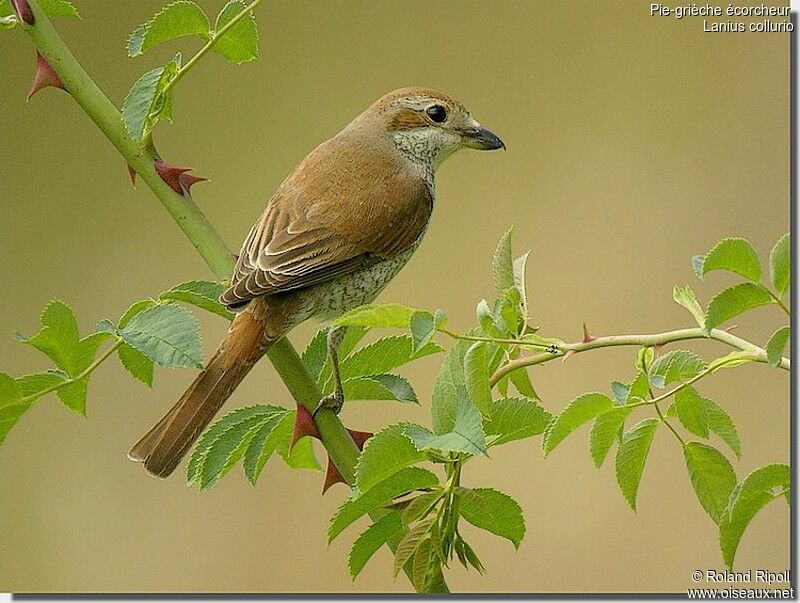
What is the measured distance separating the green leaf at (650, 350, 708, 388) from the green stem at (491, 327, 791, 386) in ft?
0.12

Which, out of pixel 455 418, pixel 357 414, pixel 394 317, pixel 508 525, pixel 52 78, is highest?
pixel 52 78

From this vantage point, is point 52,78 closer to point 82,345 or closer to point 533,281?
point 82,345

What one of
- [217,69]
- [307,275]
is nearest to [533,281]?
[217,69]

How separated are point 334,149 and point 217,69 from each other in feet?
6.47

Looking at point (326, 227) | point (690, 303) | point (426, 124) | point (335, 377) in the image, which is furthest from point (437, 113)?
point (690, 303)

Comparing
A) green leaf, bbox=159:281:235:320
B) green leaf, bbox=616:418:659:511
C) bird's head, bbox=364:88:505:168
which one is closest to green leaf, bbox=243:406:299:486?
green leaf, bbox=159:281:235:320

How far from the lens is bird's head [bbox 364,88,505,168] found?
1.96 metres

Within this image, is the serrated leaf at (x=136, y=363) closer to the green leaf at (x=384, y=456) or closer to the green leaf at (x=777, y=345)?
the green leaf at (x=384, y=456)

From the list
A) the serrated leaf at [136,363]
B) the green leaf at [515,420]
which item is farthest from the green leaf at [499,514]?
the serrated leaf at [136,363]

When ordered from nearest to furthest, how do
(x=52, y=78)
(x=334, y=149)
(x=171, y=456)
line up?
(x=52, y=78)
(x=171, y=456)
(x=334, y=149)

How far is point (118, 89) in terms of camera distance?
11.1 ft

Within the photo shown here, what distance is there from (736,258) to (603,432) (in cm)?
20

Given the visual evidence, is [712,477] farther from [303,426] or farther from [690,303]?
[303,426]

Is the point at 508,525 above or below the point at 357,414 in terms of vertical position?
above
